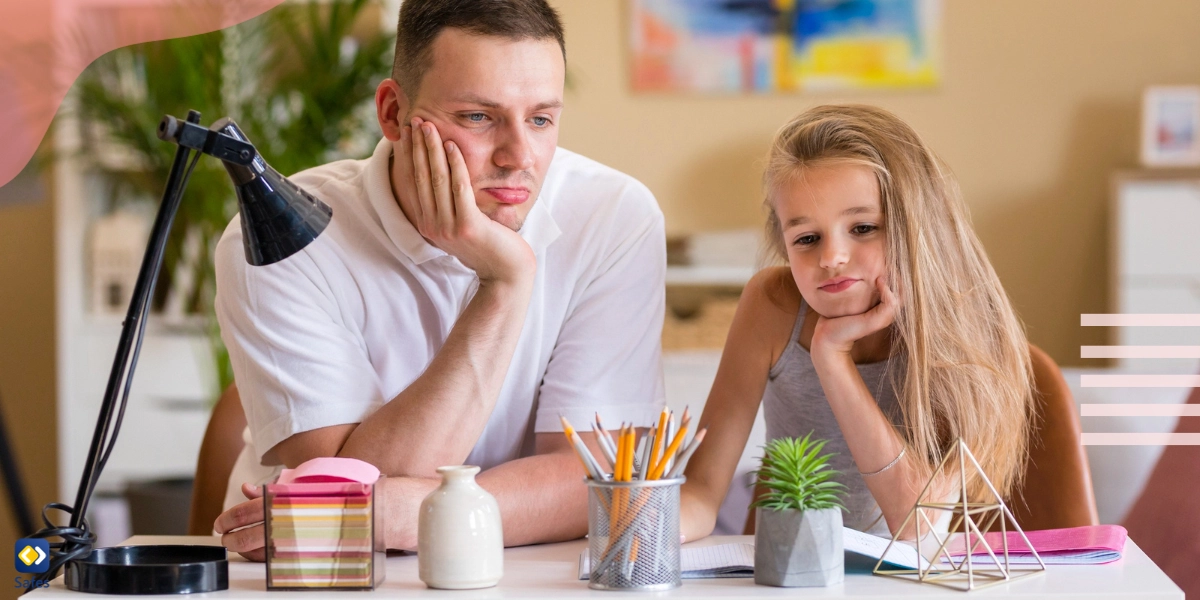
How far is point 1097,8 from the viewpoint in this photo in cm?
356

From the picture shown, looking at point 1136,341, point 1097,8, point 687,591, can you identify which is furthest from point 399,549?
point 1097,8

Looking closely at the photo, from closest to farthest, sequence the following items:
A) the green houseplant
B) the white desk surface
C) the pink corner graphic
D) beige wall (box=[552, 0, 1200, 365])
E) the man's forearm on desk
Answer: the white desk surface
the man's forearm on desk
the green houseplant
the pink corner graphic
beige wall (box=[552, 0, 1200, 365])

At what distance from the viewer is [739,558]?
3.19 ft

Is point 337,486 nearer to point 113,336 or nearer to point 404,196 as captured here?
point 404,196

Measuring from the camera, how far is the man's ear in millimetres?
1352

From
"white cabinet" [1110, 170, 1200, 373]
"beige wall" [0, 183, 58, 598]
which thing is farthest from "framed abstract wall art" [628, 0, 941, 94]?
"beige wall" [0, 183, 58, 598]

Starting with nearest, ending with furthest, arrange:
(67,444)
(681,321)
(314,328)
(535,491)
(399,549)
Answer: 1. (399,549)
2. (535,491)
3. (314,328)
4. (67,444)
5. (681,321)

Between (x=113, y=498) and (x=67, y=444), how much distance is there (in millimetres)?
195

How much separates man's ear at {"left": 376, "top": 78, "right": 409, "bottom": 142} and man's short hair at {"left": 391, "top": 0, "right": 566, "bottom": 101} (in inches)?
0.6

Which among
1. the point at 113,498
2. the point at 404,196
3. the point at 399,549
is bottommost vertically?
the point at 113,498

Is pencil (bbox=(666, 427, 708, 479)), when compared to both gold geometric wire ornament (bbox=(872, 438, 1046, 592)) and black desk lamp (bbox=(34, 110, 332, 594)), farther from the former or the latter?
black desk lamp (bbox=(34, 110, 332, 594))
